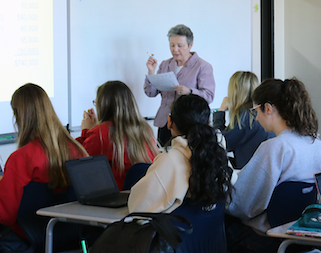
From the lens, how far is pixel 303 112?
1911mm

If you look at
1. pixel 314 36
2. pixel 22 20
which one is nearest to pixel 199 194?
pixel 22 20

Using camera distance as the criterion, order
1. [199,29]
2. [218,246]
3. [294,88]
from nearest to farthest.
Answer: [218,246]
[294,88]
[199,29]

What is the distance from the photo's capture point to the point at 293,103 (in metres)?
1.94

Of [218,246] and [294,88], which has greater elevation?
[294,88]

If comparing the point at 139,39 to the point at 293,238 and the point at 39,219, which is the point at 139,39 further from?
the point at 293,238

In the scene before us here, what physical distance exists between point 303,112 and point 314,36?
160 inches

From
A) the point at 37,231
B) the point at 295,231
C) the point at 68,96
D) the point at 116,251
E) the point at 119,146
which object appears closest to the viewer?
the point at 116,251

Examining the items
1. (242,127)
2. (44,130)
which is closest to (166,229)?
(44,130)

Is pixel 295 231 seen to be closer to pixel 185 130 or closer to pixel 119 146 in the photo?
pixel 185 130

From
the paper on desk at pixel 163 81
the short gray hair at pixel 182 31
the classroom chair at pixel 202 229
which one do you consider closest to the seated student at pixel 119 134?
the classroom chair at pixel 202 229

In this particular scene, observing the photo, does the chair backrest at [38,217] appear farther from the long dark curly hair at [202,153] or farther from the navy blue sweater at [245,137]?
the navy blue sweater at [245,137]

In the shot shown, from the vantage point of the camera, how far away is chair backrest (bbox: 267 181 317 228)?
170 cm

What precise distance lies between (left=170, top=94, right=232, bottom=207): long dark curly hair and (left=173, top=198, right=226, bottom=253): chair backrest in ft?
0.15

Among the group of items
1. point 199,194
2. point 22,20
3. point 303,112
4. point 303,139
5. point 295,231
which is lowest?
point 295,231
